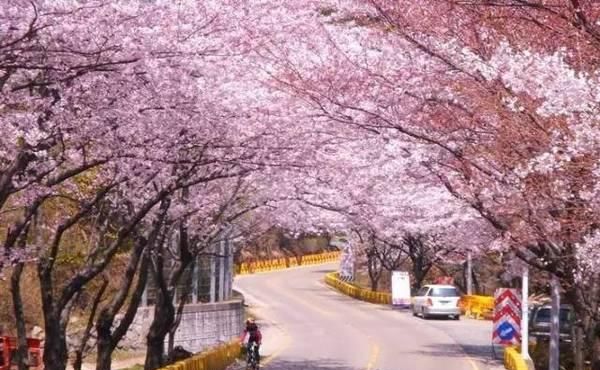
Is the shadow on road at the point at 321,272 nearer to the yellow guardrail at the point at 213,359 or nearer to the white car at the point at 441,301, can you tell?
the white car at the point at 441,301

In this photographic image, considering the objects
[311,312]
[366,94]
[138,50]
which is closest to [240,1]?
[366,94]

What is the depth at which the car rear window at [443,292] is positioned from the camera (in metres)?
48.3

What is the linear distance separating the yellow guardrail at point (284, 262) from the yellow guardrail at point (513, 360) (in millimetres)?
56248

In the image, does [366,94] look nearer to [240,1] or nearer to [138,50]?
[240,1]

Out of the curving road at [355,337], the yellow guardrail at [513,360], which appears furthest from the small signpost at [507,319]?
the curving road at [355,337]

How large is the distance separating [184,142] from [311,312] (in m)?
40.1

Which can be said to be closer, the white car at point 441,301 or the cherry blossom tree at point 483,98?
the cherry blossom tree at point 483,98

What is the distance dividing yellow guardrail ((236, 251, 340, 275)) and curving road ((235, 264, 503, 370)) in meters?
18.6

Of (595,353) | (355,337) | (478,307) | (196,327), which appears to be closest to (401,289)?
(478,307)

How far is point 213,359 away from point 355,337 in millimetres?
14205

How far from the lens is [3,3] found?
973 cm

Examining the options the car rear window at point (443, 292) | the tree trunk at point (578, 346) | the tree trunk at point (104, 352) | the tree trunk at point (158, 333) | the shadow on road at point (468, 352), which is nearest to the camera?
the tree trunk at point (104, 352)

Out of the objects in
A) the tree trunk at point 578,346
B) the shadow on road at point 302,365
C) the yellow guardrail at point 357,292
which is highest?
the yellow guardrail at point 357,292

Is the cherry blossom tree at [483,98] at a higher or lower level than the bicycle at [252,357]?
higher
